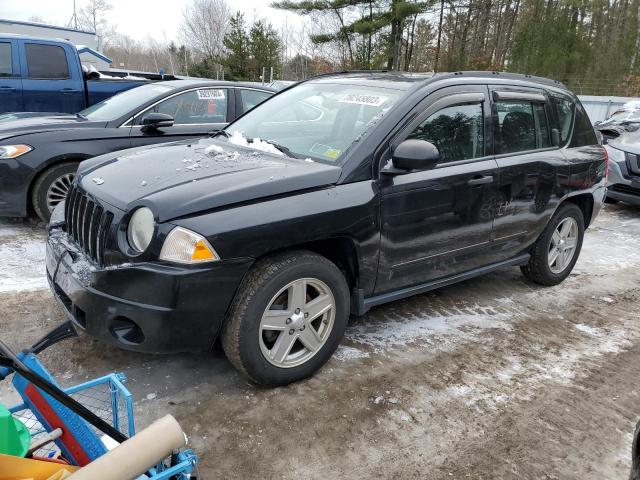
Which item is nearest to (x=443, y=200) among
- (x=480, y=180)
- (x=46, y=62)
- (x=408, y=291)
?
(x=480, y=180)

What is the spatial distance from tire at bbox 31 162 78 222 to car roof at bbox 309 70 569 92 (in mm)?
2872

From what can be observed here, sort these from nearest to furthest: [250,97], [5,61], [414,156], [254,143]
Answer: [414,156] → [254,143] → [250,97] → [5,61]

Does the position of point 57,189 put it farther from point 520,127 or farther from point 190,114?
point 520,127

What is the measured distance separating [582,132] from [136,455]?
460cm

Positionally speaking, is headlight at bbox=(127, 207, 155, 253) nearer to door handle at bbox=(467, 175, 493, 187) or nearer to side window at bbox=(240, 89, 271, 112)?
door handle at bbox=(467, 175, 493, 187)

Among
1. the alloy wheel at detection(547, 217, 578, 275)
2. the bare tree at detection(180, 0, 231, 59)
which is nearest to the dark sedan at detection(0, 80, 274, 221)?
the alloy wheel at detection(547, 217, 578, 275)

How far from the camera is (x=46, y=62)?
774cm

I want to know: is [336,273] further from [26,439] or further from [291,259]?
[26,439]

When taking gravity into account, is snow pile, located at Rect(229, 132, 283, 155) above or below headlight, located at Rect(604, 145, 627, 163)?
above

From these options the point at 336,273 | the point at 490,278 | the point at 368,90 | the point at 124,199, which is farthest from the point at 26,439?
the point at 490,278

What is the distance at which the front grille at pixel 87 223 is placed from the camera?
2713 mm

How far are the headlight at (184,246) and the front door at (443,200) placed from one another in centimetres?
115

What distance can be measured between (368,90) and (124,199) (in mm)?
1799

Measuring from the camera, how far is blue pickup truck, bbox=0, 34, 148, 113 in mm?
7574
